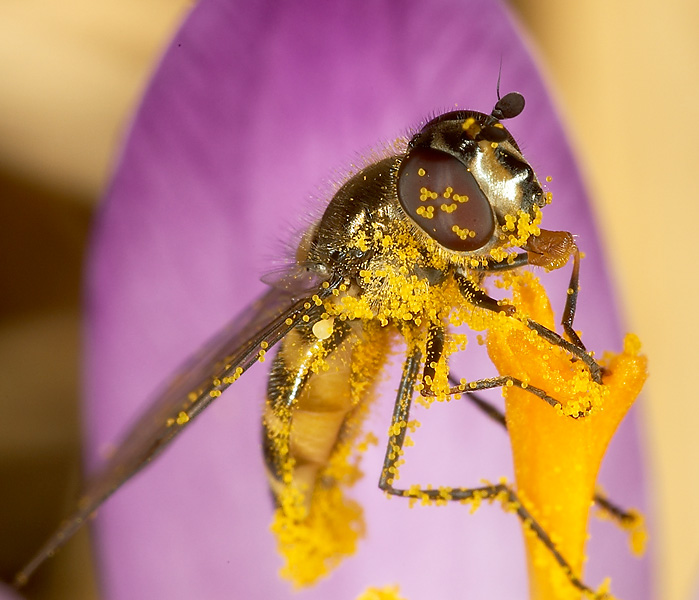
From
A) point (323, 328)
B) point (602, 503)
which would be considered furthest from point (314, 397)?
point (602, 503)

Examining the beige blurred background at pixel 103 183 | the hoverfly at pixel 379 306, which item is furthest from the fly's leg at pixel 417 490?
the beige blurred background at pixel 103 183

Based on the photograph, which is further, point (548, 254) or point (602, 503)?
point (602, 503)

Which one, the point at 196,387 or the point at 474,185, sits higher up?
the point at 474,185

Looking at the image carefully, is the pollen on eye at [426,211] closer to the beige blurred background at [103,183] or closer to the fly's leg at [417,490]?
the fly's leg at [417,490]

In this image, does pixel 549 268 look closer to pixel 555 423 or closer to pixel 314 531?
pixel 555 423

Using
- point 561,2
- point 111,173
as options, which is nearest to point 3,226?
point 111,173

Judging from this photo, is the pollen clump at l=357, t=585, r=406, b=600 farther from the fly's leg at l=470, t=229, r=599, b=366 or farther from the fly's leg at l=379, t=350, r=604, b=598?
the fly's leg at l=470, t=229, r=599, b=366

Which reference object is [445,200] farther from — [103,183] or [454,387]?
[103,183]
